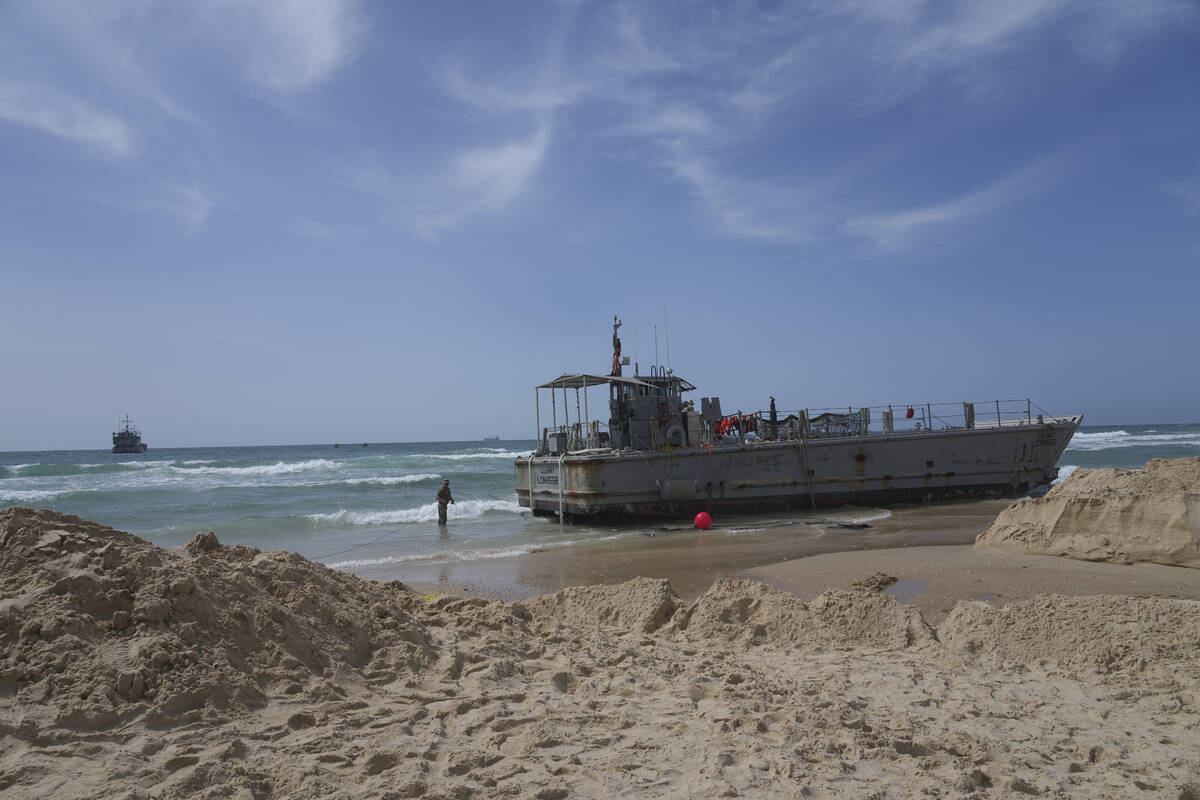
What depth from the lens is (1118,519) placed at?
9367 millimetres

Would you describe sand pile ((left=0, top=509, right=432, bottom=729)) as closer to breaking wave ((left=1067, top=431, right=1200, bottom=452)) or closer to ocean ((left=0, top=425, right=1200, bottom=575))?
ocean ((left=0, top=425, right=1200, bottom=575))

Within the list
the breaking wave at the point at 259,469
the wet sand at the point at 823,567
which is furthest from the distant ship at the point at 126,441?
the wet sand at the point at 823,567

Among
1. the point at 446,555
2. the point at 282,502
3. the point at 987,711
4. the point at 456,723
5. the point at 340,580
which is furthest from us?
the point at 282,502

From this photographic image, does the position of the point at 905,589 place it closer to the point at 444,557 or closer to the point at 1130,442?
the point at 444,557

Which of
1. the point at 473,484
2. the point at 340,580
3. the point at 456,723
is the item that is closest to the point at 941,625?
the point at 456,723

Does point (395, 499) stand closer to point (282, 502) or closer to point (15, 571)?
point (282, 502)

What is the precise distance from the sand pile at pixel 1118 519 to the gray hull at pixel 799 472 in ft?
26.4

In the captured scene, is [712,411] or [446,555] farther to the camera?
[712,411]

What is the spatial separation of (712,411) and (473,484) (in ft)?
53.8

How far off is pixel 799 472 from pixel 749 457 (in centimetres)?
153

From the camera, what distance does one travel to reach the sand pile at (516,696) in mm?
3197

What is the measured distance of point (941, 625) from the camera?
19.2 feet

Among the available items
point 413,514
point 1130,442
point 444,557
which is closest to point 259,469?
point 413,514

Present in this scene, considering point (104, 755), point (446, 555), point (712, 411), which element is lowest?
point (446, 555)
